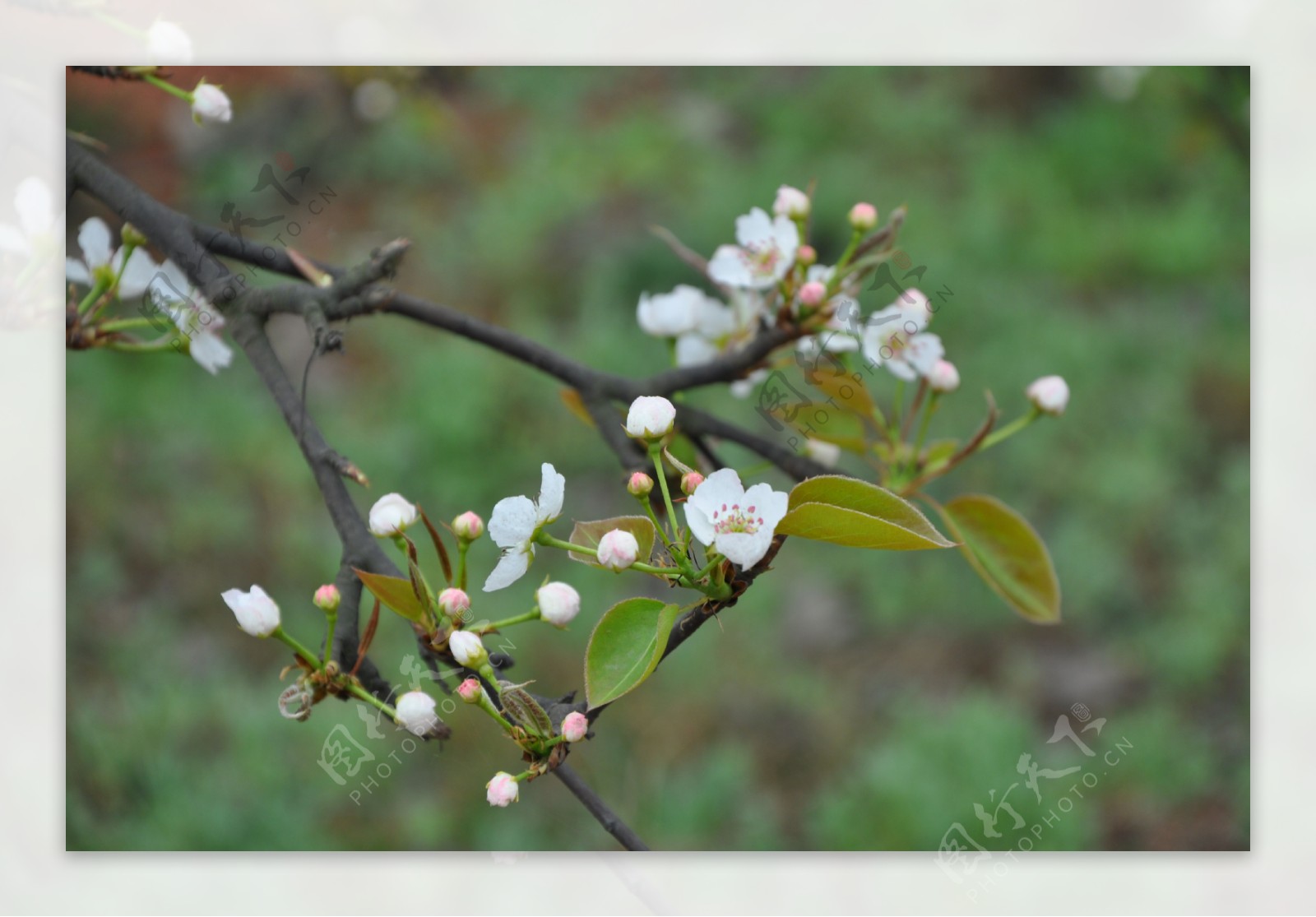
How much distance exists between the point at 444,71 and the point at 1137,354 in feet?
5.81

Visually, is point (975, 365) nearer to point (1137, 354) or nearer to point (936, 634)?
point (1137, 354)

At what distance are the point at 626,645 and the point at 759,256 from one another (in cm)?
43

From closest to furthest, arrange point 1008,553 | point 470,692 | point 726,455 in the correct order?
point 470,692 < point 1008,553 < point 726,455

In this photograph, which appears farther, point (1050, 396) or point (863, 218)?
point (1050, 396)

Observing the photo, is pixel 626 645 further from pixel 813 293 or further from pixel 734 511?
pixel 813 293

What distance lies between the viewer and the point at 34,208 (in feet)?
3.14

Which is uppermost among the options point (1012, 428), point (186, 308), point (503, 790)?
point (186, 308)

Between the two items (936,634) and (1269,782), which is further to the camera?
(936,634)

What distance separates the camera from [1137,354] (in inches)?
106

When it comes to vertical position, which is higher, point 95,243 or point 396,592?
A: point 95,243

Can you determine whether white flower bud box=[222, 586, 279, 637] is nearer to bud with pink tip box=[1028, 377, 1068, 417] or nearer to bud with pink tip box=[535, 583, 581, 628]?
bud with pink tip box=[535, 583, 581, 628]

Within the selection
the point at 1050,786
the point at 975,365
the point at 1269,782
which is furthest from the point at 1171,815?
the point at 975,365

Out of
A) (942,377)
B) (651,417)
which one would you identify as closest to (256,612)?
(651,417)

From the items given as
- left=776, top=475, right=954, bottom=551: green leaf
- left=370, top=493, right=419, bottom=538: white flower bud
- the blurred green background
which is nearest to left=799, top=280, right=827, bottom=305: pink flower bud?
left=776, top=475, right=954, bottom=551: green leaf
